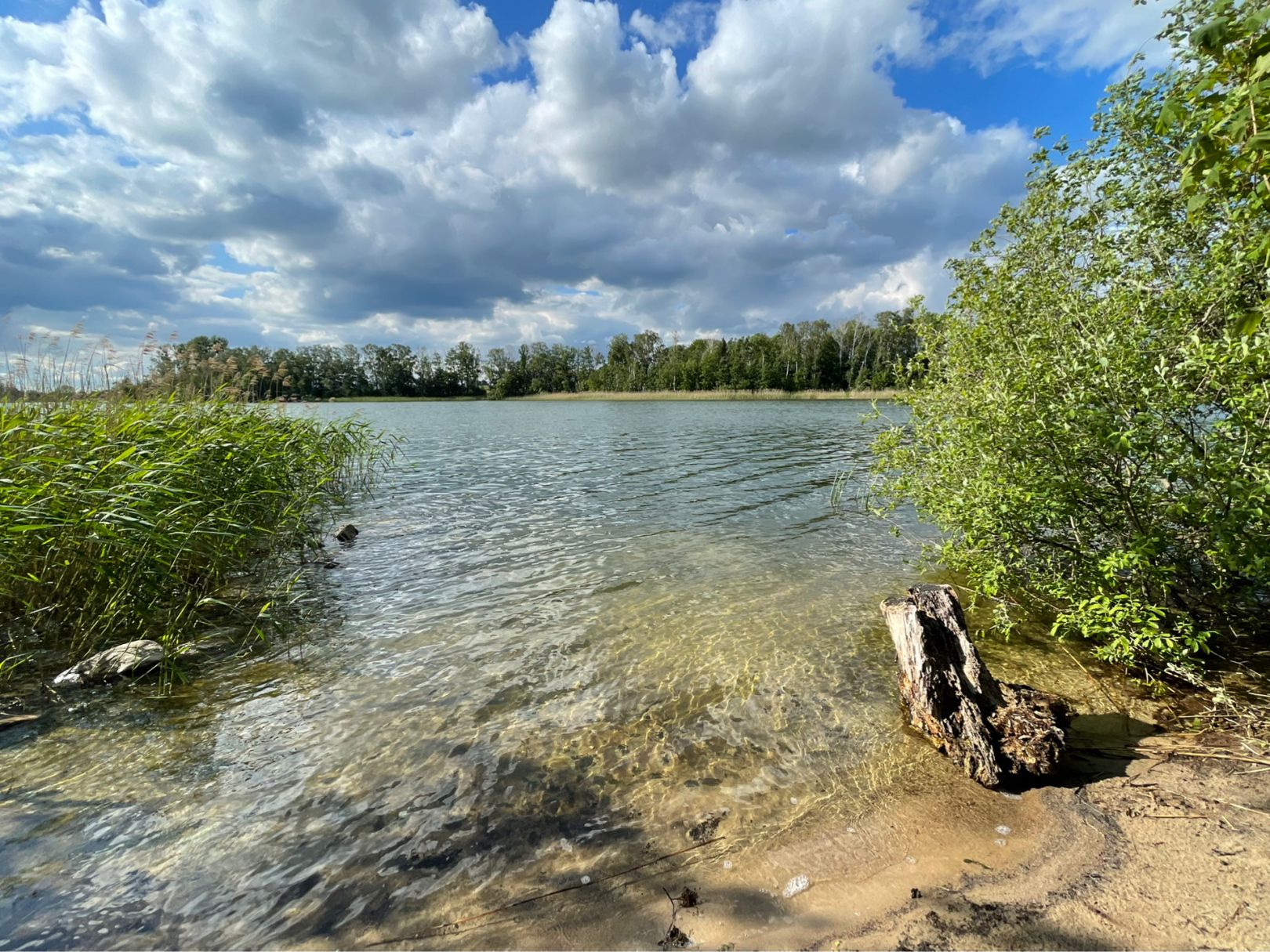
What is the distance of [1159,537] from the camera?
5.58 meters

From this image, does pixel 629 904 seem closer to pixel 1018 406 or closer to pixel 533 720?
pixel 533 720

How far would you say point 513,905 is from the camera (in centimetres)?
365

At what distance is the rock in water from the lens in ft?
20.6

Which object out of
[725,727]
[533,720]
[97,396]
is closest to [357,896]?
[533,720]

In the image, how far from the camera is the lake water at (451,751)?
3.82m

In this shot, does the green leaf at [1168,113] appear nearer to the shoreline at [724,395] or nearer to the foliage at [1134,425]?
the foliage at [1134,425]

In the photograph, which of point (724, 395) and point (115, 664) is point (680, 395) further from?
point (115, 664)

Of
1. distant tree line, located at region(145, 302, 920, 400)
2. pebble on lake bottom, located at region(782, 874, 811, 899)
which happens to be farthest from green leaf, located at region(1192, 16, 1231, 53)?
distant tree line, located at region(145, 302, 920, 400)

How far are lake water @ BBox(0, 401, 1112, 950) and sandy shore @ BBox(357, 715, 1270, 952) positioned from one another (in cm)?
29

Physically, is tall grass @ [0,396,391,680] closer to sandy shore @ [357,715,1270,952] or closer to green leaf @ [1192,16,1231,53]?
sandy shore @ [357,715,1270,952]

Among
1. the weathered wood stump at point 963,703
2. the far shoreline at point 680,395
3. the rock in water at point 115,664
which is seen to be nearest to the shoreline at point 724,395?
the far shoreline at point 680,395

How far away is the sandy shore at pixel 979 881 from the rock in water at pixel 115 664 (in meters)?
5.30

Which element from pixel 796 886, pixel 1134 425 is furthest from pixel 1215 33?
pixel 796 886

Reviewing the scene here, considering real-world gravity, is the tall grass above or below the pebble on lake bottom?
above
